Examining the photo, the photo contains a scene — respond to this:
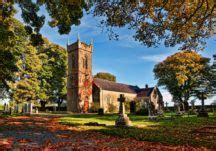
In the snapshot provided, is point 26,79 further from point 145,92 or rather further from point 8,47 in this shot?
point 145,92

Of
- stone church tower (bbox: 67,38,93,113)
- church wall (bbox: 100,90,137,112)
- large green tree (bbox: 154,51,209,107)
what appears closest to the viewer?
stone church tower (bbox: 67,38,93,113)

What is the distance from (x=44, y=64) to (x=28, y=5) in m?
44.2

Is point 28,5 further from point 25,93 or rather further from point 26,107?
point 25,93

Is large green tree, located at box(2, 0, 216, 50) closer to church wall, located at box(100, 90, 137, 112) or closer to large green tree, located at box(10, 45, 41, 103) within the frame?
large green tree, located at box(10, 45, 41, 103)

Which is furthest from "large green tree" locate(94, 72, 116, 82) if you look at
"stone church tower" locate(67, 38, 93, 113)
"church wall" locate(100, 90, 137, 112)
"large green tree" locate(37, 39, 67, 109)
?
"stone church tower" locate(67, 38, 93, 113)

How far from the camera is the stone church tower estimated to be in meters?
60.3

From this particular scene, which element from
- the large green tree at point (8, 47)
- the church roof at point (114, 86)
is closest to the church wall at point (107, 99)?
the church roof at point (114, 86)

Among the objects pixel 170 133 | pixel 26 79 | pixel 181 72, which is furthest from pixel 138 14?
pixel 181 72

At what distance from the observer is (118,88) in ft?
240

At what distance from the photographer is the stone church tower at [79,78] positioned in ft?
198

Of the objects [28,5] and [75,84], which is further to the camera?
[75,84]

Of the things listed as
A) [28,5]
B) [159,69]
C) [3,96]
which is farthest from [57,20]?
[159,69]

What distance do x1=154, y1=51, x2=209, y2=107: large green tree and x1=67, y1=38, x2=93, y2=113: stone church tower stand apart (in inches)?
806

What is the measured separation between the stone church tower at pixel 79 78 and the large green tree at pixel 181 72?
806 inches
